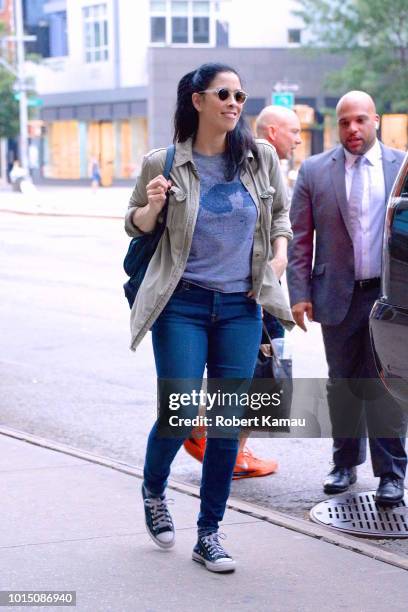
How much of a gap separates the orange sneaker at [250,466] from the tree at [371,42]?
40.1 m

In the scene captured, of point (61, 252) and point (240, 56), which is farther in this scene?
point (240, 56)

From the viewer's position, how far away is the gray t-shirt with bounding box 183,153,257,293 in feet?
14.9

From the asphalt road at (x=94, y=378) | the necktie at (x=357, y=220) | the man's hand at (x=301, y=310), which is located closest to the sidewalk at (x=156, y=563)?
the asphalt road at (x=94, y=378)

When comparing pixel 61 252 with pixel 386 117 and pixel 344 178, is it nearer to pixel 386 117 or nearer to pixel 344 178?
pixel 344 178

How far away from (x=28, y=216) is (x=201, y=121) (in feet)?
98.8

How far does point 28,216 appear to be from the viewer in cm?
3425

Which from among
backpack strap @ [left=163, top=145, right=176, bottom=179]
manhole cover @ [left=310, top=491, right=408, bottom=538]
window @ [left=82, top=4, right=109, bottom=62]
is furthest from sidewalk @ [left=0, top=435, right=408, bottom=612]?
window @ [left=82, top=4, right=109, bottom=62]

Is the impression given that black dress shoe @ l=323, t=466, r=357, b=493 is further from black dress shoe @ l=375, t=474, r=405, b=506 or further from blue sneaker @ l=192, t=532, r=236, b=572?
blue sneaker @ l=192, t=532, r=236, b=572

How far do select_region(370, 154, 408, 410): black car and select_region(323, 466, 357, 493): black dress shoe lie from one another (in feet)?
5.43

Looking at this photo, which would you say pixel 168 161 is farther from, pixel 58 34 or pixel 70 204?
pixel 58 34

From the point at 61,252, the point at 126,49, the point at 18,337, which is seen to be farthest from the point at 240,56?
the point at 18,337

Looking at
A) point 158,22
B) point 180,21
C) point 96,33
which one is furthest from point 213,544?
point 96,33

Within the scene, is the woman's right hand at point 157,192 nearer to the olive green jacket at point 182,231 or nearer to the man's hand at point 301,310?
the olive green jacket at point 182,231

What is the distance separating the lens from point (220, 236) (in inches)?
179
